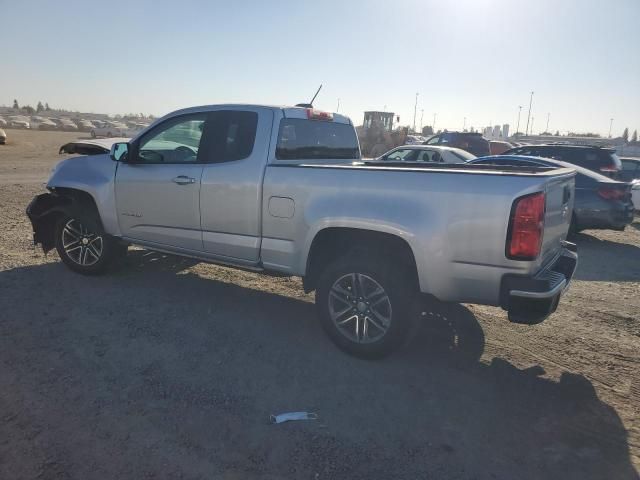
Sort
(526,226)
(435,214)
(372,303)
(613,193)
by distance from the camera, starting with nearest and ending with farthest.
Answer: (526,226), (435,214), (372,303), (613,193)

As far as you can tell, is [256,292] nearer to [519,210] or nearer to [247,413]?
[247,413]

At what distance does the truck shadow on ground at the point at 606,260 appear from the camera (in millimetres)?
6732

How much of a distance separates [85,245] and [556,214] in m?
4.99

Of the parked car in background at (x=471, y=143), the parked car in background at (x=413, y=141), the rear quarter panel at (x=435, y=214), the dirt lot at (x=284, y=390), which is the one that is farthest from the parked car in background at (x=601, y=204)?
the parked car in background at (x=413, y=141)

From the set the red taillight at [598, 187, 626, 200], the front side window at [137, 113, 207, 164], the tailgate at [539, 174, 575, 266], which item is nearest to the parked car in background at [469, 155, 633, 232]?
the red taillight at [598, 187, 626, 200]

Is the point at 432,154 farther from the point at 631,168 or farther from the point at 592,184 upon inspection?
the point at 631,168

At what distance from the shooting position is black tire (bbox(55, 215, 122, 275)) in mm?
5492

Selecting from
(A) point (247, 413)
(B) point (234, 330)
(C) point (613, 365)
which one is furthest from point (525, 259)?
(B) point (234, 330)

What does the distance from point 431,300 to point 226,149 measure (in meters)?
2.41

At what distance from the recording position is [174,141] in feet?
16.7

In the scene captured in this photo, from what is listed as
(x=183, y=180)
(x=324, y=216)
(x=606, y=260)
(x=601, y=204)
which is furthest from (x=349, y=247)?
(x=601, y=204)

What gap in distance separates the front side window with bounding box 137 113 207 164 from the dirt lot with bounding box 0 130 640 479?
1487 mm

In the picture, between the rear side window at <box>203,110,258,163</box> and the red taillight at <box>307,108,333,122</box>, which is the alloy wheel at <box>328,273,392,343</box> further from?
the red taillight at <box>307,108,333,122</box>

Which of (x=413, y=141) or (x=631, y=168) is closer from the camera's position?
(x=631, y=168)
